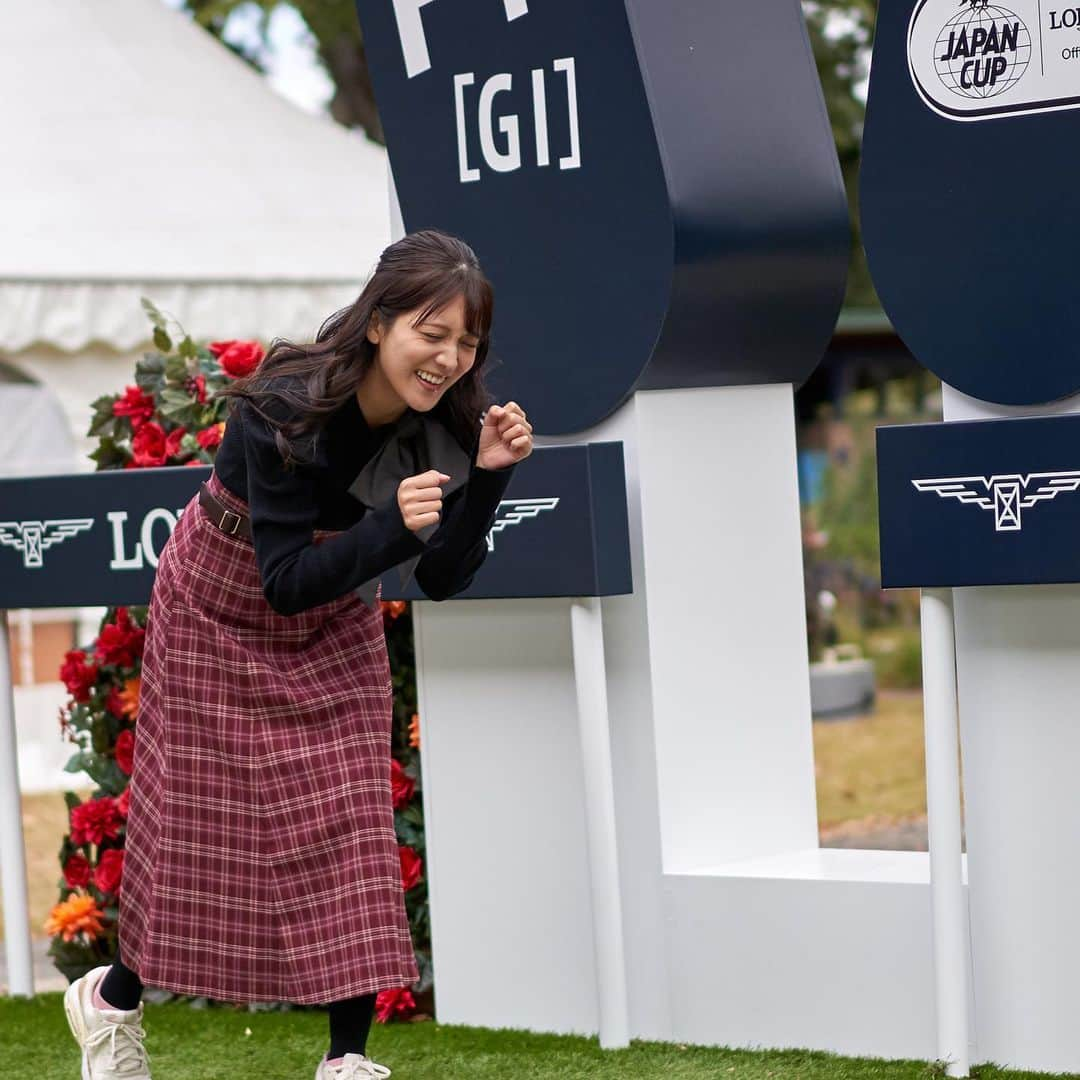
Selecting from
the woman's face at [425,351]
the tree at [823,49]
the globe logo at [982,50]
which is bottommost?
the woman's face at [425,351]

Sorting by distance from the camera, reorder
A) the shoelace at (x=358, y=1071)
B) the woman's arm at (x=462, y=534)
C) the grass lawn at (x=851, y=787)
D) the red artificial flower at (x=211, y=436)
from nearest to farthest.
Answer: the woman's arm at (x=462, y=534), the shoelace at (x=358, y=1071), the red artificial flower at (x=211, y=436), the grass lawn at (x=851, y=787)

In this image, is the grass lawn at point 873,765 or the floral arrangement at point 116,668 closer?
the floral arrangement at point 116,668

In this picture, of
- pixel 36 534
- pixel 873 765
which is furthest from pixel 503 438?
pixel 873 765

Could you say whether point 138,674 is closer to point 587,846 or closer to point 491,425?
point 587,846

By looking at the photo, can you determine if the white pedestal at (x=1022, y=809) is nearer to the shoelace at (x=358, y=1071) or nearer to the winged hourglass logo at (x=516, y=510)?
the winged hourglass logo at (x=516, y=510)

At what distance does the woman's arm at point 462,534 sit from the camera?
10.1ft

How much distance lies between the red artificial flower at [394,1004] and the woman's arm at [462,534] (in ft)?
4.15

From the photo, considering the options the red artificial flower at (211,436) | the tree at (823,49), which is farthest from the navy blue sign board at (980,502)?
the tree at (823,49)

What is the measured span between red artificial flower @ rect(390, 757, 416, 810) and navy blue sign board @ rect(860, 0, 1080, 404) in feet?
4.84

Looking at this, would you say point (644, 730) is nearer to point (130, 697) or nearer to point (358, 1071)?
point (358, 1071)

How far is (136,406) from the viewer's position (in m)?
4.80

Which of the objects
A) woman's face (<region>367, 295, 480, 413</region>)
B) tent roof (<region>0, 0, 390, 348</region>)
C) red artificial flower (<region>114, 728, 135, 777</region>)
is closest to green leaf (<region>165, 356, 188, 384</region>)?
red artificial flower (<region>114, 728, 135, 777</region>)

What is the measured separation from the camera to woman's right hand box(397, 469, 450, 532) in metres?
2.79

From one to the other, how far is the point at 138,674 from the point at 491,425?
207cm
